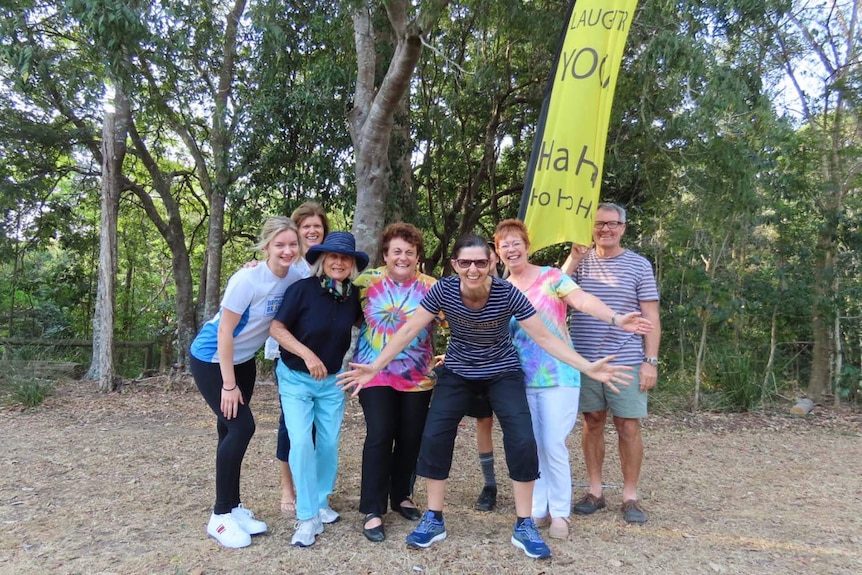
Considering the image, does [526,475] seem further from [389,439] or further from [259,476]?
[259,476]

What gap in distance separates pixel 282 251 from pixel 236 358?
0.64m

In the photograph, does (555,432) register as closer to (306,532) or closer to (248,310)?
(306,532)

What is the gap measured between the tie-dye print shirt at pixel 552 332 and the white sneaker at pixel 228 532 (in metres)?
1.73

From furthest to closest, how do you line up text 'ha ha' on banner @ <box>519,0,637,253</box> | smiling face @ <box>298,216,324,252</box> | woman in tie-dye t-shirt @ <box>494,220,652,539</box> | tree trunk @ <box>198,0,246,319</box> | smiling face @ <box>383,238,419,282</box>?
tree trunk @ <box>198,0,246,319</box>
text 'ha ha' on banner @ <box>519,0,637,253</box>
smiling face @ <box>298,216,324,252</box>
smiling face @ <box>383,238,419,282</box>
woman in tie-dye t-shirt @ <box>494,220,652,539</box>

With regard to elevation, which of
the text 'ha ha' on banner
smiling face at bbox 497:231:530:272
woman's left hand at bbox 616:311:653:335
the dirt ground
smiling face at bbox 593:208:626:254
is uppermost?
the text 'ha ha' on banner

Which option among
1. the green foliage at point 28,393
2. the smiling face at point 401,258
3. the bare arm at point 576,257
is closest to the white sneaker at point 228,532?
the smiling face at point 401,258

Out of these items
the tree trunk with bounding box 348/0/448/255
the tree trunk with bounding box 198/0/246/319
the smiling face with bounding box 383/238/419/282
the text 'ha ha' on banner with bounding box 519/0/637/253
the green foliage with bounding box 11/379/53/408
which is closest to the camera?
the smiling face with bounding box 383/238/419/282

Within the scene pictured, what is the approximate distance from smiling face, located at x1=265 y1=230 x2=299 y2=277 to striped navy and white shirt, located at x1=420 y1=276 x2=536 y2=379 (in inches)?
29.9

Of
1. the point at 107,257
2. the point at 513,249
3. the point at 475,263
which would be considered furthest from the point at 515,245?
the point at 107,257

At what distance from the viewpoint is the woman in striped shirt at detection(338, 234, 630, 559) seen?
288 cm

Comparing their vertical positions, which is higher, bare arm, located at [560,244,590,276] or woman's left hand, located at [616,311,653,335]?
bare arm, located at [560,244,590,276]

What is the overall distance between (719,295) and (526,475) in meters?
4.94

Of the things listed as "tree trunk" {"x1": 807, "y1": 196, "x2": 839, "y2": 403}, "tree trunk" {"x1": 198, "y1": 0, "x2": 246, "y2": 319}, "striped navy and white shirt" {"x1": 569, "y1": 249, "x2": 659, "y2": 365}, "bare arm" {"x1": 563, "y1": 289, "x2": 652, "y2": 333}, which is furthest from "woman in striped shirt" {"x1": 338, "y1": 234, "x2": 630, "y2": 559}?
"tree trunk" {"x1": 198, "y1": 0, "x2": 246, "y2": 319}

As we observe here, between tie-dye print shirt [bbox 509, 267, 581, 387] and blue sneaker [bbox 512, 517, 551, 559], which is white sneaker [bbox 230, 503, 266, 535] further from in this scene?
tie-dye print shirt [bbox 509, 267, 581, 387]
